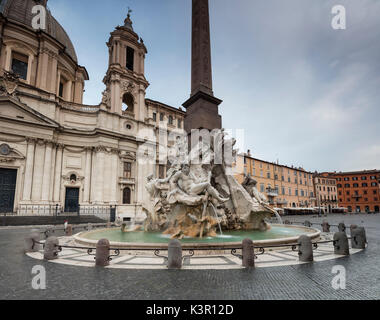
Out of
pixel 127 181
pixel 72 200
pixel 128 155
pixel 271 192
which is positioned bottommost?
pixel 72 200

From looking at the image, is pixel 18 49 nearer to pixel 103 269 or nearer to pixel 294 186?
pixel 103 269

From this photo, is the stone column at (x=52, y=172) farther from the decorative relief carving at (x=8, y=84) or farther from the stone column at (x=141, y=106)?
the stone column at (x=141, y=106)

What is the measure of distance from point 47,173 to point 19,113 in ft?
22.9

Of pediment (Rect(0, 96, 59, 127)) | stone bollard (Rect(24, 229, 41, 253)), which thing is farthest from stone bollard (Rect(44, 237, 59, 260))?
pediment (Rect(0, 96, 59, 127))

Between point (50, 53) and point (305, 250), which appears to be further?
point (50, 53)

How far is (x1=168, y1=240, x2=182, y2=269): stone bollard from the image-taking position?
15.7 feet

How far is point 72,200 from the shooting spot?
26.9m

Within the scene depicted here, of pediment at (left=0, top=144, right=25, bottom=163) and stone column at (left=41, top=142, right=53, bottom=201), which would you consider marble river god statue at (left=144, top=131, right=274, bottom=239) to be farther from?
pediment at (left=0, top=144, right=25, bottom=163)

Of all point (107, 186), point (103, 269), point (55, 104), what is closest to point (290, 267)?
point (103, 269)

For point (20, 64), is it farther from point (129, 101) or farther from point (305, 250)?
point (305, 250)

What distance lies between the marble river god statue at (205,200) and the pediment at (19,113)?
788 inches

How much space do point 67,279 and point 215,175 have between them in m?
8.18
